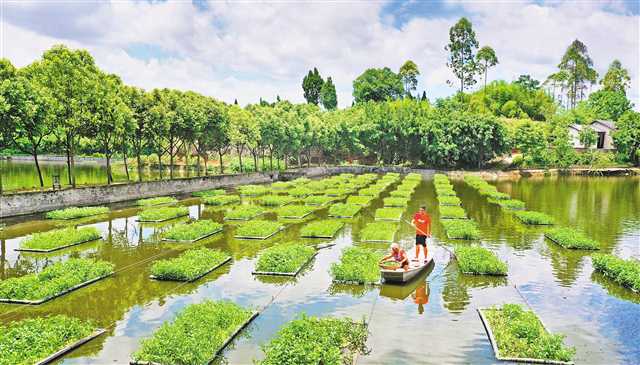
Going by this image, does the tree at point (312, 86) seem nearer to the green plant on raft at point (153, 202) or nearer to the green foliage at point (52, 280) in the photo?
the green plant on raft at point (153, 202)

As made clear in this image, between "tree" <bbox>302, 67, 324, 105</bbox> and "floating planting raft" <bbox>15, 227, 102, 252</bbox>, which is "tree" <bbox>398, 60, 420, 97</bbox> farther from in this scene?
"floating planting raft" <bbox>15, 227, 102, 252</bbox>

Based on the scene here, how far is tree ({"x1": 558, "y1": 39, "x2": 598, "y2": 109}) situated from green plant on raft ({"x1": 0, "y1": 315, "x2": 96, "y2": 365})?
15312cm

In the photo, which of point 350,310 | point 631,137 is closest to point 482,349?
point 350,310

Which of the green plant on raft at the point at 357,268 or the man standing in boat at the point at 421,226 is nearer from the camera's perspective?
the green plant on raft at the point at 357,268

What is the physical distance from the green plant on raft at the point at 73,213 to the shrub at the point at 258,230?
44.6 ft

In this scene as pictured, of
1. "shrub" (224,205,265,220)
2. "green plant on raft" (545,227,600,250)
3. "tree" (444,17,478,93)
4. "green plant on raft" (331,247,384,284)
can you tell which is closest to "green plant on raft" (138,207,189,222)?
"shrub" (224,205,265,220)

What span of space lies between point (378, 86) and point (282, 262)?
134 m

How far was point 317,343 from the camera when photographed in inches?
476

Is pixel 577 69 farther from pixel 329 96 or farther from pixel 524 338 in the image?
pixel 524 338

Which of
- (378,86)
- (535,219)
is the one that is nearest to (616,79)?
(378,86)

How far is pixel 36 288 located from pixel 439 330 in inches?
584

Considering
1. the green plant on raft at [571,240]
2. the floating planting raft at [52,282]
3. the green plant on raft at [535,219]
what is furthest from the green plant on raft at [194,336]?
the green plant on raft at [535,219]

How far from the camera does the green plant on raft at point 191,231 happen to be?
2767cm

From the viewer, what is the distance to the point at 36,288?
17828 mm
